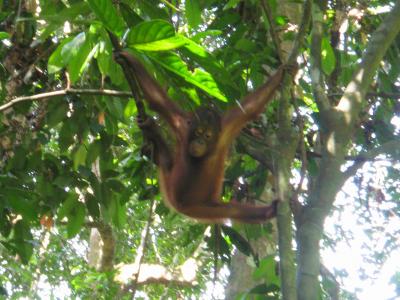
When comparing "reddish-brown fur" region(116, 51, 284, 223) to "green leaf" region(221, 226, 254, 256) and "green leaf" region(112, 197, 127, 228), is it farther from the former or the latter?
"green leaf" region(112, 197, 127, 228)

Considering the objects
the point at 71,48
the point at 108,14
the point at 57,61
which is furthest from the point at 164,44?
the point at 57,61

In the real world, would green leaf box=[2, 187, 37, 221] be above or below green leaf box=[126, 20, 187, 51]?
below

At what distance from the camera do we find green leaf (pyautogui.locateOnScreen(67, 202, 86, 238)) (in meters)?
3.32

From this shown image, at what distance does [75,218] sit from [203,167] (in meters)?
0.80

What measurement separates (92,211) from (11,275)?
4.87 metres

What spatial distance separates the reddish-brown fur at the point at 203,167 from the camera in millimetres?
3176

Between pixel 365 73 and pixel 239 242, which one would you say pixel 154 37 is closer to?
→ pixel 365 73

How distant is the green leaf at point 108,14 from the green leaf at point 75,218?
1668mm

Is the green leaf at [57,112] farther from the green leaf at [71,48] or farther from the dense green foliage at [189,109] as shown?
the green leaf at [71,48]

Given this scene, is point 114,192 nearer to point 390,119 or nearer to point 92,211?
point 92,211

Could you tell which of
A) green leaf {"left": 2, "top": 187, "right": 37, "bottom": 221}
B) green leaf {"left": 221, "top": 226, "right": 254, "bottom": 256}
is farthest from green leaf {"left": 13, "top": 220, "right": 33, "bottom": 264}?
green leaf {"left": 221, "top": 226, "right": 254, "bottom": 256}

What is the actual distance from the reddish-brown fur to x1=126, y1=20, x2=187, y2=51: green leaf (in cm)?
128

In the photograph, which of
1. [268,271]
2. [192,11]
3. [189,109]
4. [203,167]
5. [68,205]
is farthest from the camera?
[203,167]

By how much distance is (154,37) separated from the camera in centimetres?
174
